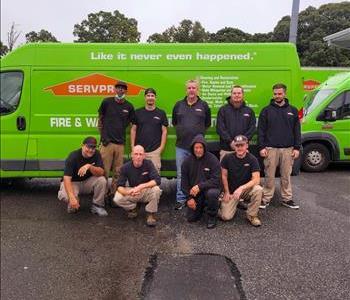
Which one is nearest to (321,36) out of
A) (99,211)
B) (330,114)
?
(330,114)

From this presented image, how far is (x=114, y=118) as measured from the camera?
695cm

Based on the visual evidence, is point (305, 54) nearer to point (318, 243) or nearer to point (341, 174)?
point (341, 174)

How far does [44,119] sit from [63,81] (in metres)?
0.66

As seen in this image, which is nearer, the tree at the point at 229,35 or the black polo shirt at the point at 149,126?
the black polo shirt at the point at 149,126

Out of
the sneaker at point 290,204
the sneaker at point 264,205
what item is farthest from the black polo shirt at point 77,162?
the sneaker at point 290,204

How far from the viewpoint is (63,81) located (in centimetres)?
729

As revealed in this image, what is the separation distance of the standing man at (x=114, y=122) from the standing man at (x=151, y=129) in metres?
0.14

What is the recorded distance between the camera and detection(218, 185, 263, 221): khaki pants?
6277 mm

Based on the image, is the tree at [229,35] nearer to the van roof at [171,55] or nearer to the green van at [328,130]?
the green van at [328,130]

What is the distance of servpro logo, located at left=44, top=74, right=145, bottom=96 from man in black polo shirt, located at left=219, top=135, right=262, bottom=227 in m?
1.87

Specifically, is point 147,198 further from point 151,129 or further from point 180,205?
point 151,129

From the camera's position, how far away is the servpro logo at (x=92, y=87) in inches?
286

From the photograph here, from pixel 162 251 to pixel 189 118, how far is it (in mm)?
2258

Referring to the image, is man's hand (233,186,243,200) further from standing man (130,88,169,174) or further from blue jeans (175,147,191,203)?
standing man (130,88,169,174)
